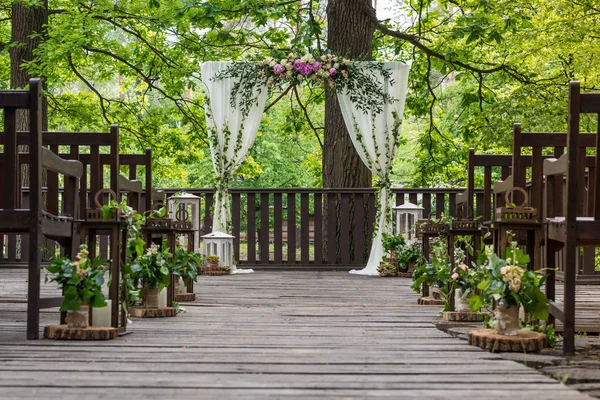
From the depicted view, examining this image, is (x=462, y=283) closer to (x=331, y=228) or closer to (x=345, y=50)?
(x=331, y=228)

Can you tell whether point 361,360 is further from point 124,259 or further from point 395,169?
point 395,169

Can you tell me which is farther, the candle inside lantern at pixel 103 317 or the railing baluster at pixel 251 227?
the railing baluster at pixel 251 227

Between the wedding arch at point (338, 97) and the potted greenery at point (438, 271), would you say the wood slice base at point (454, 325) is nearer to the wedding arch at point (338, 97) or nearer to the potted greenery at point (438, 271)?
the potted greenery at point (438, 271)

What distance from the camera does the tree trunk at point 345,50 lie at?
31.0 ft

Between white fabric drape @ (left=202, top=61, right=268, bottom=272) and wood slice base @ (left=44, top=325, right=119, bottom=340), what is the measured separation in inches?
194

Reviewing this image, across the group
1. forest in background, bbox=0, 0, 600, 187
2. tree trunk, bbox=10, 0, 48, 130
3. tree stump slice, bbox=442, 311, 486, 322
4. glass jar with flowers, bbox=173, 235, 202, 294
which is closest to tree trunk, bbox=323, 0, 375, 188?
forest in background, bbox=0, 0, 600, 187

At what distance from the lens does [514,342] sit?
10.6 ft

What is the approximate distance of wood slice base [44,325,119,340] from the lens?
3.57m

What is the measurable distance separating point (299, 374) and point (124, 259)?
154 cm

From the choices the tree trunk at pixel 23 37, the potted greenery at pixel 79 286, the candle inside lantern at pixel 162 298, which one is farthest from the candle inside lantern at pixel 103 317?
the tree trunk at pixel 23 37

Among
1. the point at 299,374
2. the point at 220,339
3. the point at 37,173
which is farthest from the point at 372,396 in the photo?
the point at 37,173

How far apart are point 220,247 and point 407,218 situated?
6.35 feet

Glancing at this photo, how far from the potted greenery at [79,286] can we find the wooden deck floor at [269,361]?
7.1 inches

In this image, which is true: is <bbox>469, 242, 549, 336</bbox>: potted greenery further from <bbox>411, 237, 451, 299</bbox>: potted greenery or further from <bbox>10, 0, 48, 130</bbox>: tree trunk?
<bbox>10, 0, 48, 130</bbox>: tree trunk
